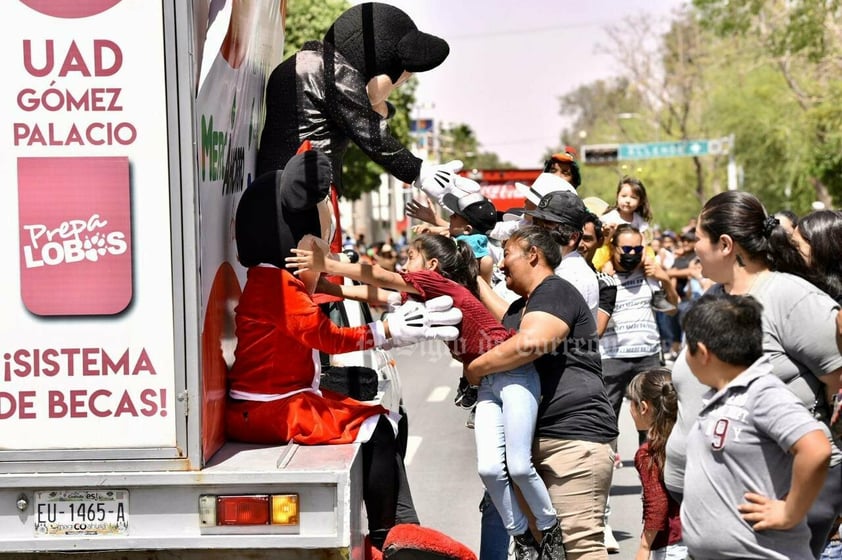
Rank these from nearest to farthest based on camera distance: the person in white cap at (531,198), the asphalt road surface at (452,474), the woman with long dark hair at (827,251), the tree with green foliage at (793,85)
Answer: the woman with long dark hair at (827,251), the person in white cap at (531,198), the asphalt road surface at (452,474), the tree with green foliage at (793,85)

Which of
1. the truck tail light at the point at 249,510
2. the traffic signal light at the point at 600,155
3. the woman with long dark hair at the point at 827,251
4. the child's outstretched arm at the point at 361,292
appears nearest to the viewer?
the truck tail light at the point at 249,510

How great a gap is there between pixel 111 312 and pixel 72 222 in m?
0.34

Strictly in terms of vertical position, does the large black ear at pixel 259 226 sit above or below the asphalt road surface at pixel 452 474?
above

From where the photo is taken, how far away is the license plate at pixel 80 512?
13.3ft

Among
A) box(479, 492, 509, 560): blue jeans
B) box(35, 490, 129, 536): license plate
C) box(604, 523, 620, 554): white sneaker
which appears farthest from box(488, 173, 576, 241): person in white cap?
box(35, 490, 129, 536): license plate

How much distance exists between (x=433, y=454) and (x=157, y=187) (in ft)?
23.0

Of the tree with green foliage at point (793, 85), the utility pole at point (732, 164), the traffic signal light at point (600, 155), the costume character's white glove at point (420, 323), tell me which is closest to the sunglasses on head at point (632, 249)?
the costume character's white glove at point (420, 323)

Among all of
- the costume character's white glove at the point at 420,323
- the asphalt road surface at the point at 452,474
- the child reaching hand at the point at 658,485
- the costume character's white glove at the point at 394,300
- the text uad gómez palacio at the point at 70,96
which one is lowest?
the asphalt road surface at the point at 452,474

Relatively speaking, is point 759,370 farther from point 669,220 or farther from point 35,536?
point 669,220

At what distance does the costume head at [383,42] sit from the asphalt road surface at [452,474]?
123 inches

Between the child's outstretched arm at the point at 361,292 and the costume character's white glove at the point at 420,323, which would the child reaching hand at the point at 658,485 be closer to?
the costume character's white glove at the point at 420,323

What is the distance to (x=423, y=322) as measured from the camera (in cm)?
469

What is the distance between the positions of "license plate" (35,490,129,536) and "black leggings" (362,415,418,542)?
111 cm

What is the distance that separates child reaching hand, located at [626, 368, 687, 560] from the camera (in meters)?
4.68
